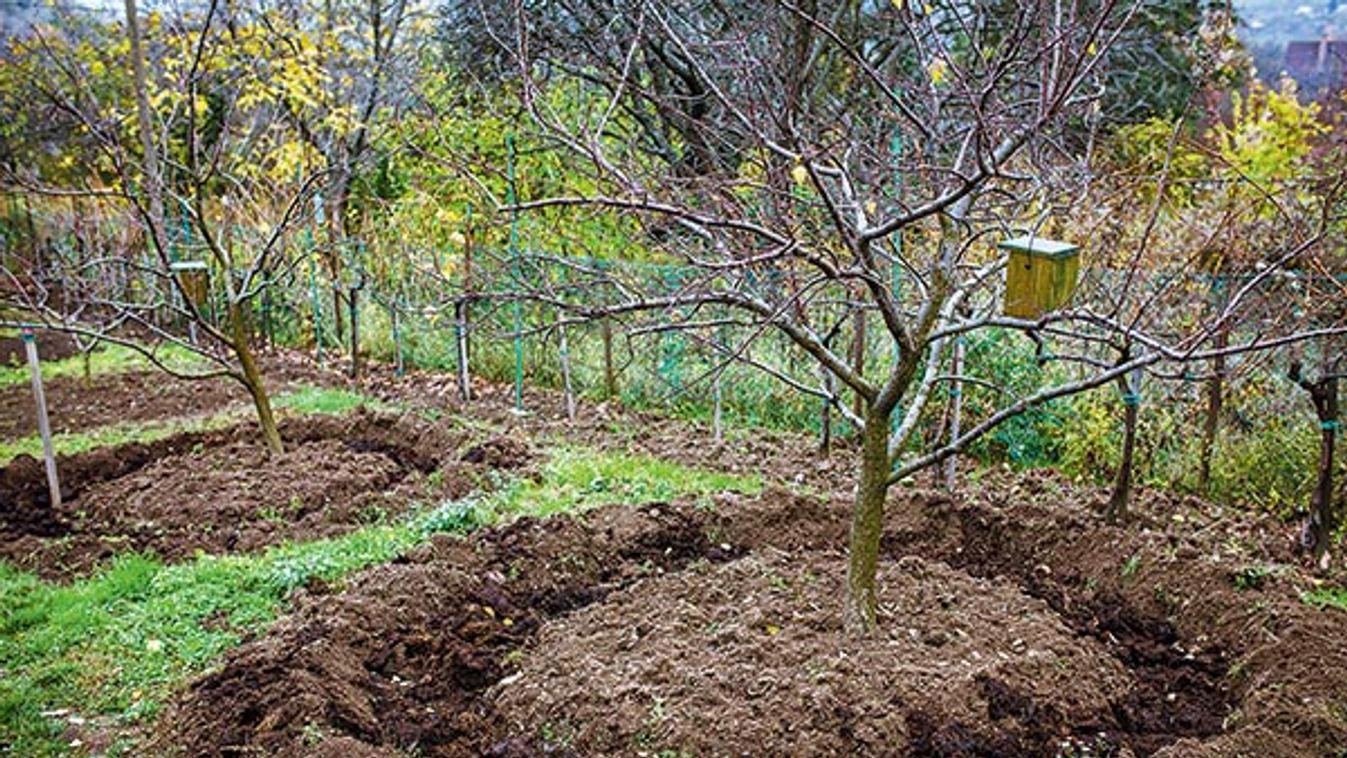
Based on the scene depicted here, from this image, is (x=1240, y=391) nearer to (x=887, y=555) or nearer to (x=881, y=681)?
(x=887, y=555)

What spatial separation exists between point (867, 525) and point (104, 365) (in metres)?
9.15

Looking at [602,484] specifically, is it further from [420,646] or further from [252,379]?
[252,379]

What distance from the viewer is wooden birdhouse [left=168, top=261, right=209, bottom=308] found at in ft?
20.0

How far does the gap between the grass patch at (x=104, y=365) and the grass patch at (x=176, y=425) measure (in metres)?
1.95

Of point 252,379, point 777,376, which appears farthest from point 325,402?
point 777,376

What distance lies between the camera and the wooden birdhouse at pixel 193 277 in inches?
240

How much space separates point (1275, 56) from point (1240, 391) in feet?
48.1

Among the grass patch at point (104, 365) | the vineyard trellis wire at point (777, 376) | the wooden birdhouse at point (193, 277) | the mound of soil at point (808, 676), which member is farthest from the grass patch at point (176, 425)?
the mound of soil at point (808, 676)

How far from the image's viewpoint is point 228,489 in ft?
19.6

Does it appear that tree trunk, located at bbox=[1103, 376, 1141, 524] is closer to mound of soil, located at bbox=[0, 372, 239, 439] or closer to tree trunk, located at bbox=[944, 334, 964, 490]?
tree trunk, located at bbox=[944, 334, 964, 490]

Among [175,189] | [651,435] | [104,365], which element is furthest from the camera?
[104,365]

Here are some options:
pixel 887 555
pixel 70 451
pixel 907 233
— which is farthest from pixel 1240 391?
pixel 70 451

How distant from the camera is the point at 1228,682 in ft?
11.9

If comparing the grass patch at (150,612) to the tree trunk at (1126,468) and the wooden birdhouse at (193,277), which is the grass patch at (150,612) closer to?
the wooden birdhouse at (193,277)
